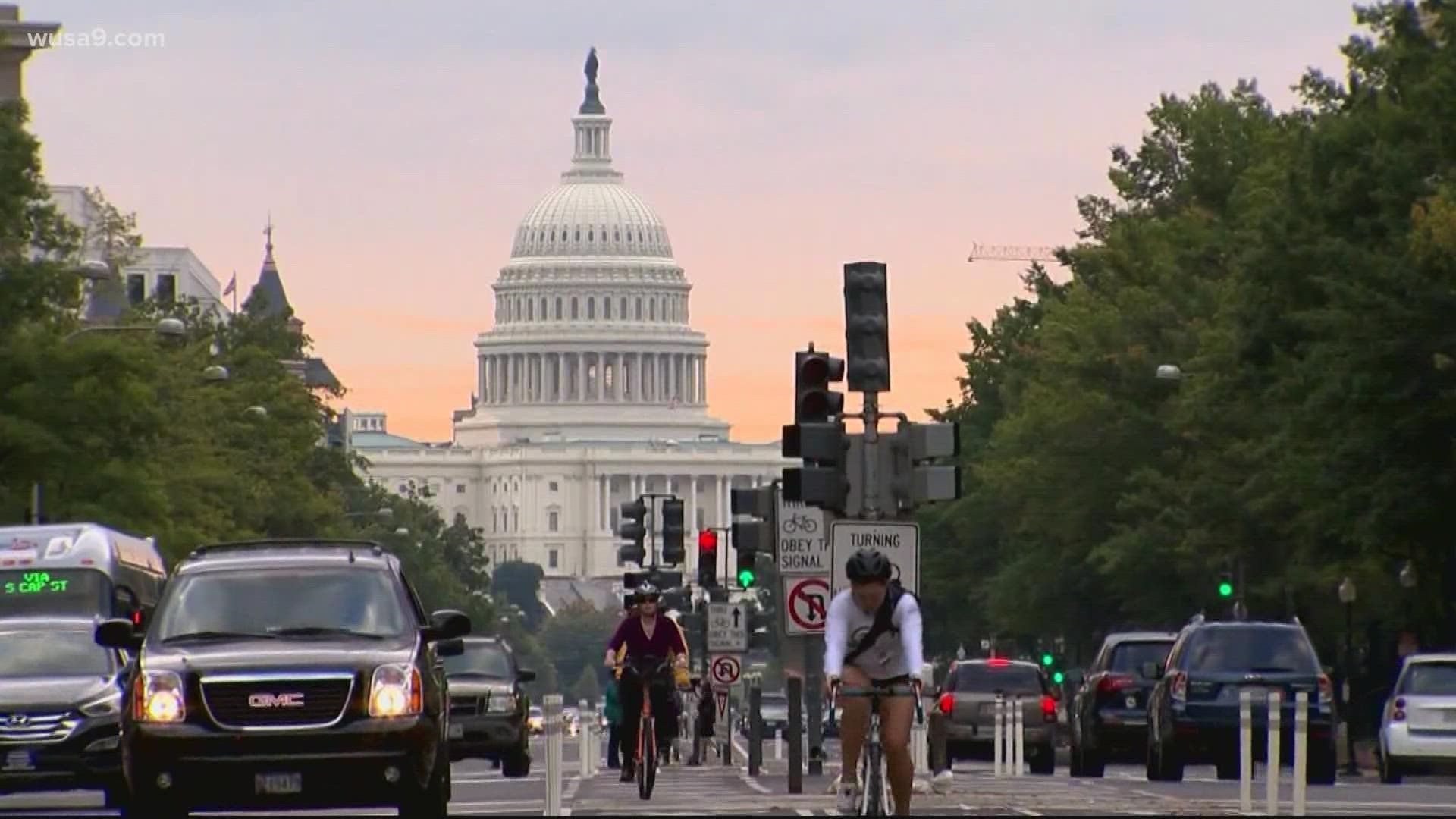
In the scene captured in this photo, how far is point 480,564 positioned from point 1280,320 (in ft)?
432

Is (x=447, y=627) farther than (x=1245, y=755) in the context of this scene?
No

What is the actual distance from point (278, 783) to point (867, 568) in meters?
3.81

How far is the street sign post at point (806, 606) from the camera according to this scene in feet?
101

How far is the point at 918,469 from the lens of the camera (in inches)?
1135

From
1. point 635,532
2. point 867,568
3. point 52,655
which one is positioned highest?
point 635,532

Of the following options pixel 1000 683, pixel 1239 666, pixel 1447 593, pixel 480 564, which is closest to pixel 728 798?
pixel 1239 666

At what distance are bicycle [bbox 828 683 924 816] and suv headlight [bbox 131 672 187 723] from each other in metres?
→ 3.85

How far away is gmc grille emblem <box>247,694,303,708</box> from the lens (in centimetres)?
2194

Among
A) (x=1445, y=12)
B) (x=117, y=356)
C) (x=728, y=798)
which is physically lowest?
(x=728, y=798)

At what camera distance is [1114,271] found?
82.9 meters

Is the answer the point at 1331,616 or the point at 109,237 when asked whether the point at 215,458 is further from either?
the point at 1331,616

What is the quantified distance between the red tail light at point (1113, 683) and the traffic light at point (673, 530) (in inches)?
652

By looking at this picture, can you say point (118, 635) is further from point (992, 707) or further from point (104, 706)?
point (992, 707)

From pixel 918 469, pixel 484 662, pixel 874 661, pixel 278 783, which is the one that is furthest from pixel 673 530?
pixel 874 661
